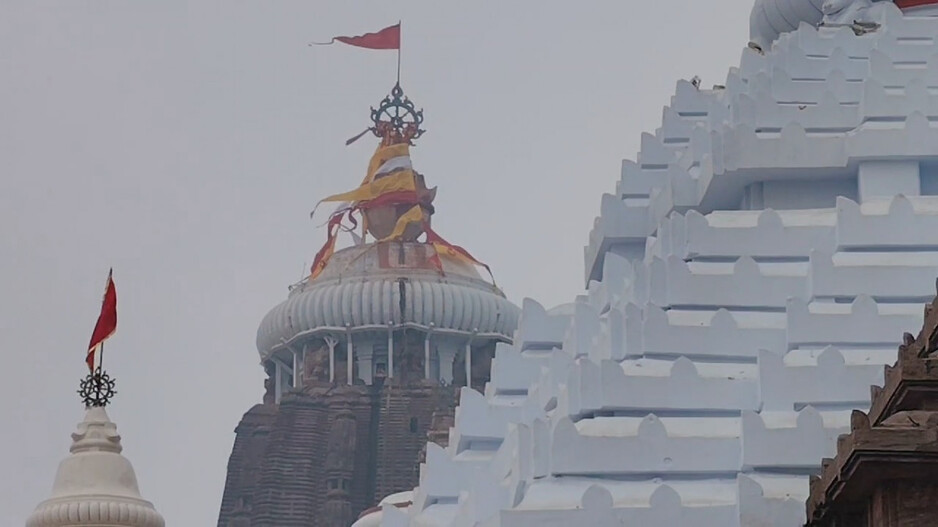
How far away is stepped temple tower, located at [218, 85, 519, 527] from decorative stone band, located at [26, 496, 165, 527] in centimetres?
4545

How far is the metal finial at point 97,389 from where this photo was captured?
28453 millimetres

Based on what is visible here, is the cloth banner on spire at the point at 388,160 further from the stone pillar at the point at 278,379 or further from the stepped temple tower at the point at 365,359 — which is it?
the stone pillar at the point at 278,379

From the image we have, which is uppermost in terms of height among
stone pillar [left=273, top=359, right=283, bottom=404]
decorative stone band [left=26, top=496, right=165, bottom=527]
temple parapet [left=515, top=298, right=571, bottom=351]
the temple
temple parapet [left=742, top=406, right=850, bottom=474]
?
stone pillar [left=273, top=359, right=283, bottom=404]

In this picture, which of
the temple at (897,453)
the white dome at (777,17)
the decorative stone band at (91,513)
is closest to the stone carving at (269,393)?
the white dome at (777,17)

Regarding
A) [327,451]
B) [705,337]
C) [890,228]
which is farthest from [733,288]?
[327,451]

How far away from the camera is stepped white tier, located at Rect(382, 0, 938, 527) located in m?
23.5

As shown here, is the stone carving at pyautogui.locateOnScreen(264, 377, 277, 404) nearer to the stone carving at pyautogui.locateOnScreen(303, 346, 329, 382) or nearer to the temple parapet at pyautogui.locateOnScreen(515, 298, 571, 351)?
the stone carving at pyautogui.locateOnScreen(303, 346, 329, 382)

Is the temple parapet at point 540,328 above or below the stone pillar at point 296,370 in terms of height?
below

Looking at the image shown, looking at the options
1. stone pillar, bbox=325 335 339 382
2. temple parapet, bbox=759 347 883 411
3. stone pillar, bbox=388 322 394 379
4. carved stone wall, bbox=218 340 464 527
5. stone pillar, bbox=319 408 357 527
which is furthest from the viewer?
stone pillar, bbox=325 335 339 382

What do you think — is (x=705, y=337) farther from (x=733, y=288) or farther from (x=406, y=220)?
(x=406, y=220)

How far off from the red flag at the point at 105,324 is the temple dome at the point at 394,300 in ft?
162

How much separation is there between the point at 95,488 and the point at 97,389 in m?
1.16

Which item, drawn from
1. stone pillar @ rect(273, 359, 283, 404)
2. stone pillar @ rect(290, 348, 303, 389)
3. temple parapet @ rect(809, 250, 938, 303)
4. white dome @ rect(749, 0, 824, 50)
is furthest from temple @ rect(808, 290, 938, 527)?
stone pillar @ rect(273, 359, 283, 404)

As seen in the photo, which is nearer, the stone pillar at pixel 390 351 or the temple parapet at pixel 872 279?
the temple parapet at pixel 872 279
